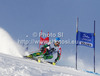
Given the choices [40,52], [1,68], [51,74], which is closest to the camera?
[1,68]

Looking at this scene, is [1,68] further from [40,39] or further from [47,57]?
[40,39]

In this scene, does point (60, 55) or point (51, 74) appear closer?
point (51, 74)

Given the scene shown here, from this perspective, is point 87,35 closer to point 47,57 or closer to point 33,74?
point 47,57

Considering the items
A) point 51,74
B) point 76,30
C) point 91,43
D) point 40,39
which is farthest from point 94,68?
A: point 51,74

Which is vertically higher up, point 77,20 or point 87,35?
point 77,20

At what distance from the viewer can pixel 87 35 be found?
57.4ft

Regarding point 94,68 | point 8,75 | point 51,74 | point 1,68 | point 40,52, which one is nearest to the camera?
point 8,75

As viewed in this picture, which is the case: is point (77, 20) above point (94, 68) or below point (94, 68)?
above

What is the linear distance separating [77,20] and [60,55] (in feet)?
10.6

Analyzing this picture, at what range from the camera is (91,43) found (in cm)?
1742

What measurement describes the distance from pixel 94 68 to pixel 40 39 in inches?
245

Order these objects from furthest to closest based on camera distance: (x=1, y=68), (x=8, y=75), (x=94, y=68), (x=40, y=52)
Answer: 1. (x=40, y=52)
2. (x=94, y=68)
3. (x=1, y=68)
4. (x=8, y=75)

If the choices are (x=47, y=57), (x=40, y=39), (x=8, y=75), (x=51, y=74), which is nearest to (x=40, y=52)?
(x=47, y=57)

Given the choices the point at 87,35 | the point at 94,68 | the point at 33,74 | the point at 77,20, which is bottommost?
the point at 94,68
